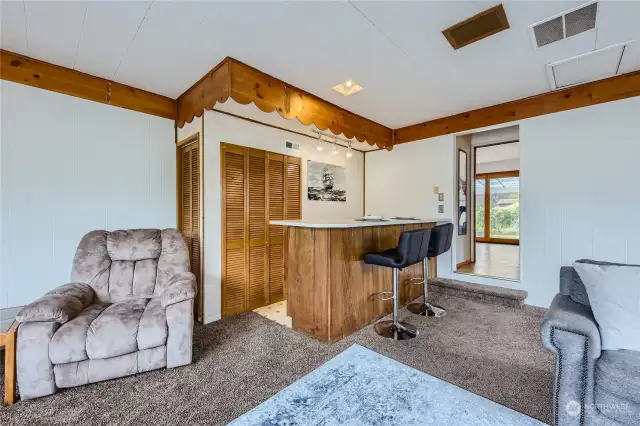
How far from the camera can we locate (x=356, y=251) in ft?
9.41

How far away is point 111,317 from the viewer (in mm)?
1991

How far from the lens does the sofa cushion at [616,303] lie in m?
1.43

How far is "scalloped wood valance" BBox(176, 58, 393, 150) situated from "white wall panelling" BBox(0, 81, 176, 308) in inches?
25.8

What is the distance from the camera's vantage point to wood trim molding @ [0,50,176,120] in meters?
2.38

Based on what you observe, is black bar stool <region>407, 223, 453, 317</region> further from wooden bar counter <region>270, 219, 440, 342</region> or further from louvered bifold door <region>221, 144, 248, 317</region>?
louvered bifold door <region>221, 144, 248, 317</region>

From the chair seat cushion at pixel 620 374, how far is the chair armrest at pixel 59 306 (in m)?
3.16

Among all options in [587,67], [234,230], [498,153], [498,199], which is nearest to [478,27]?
[587,67]

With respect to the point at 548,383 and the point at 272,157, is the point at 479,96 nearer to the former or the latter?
the point at 272,157

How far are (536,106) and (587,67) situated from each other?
2.24ft

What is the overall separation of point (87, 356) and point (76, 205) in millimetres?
1543

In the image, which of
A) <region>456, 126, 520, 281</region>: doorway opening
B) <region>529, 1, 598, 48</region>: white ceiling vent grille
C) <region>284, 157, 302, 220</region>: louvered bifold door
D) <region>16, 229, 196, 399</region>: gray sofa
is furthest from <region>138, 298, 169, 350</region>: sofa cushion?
<region>456, 126, 520, 281</region>: doorway opening

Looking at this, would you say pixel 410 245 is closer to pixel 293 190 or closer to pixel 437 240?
pixel 437 240

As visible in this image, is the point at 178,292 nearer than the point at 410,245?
Yes

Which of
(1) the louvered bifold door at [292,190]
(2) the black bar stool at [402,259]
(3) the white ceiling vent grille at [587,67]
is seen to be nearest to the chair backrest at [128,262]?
(1) the louvered bifold door at [292,190]
